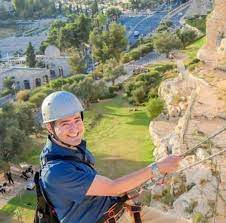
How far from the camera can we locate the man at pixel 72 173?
345 centimetres

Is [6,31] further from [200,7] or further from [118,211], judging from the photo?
[118,211]

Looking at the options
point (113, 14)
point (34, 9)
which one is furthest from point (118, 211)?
point (34, 9)

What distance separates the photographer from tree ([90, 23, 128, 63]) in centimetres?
4200

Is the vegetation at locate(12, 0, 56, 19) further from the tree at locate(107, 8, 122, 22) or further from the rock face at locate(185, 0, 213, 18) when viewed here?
the rock face at locate(185, 0, 213, 18)

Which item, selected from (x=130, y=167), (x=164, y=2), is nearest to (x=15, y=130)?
(x=130, y=167)

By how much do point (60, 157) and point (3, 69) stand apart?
4302 cm

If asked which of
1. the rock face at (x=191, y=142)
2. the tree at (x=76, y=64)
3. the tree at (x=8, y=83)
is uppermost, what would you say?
the rock face at (x=191, y=142)

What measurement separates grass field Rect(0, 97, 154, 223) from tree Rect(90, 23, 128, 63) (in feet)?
38.3

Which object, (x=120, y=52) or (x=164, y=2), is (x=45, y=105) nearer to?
(x=120, y=52)

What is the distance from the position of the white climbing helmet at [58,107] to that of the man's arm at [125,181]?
1.67ft

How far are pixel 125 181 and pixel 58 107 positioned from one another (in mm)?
723

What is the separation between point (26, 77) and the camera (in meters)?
43.1

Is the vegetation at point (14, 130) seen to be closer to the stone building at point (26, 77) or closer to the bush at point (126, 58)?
A: the bush at point (126, 58)

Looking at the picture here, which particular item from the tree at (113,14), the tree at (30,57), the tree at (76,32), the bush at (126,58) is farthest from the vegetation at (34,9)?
the bush at (126,58)
